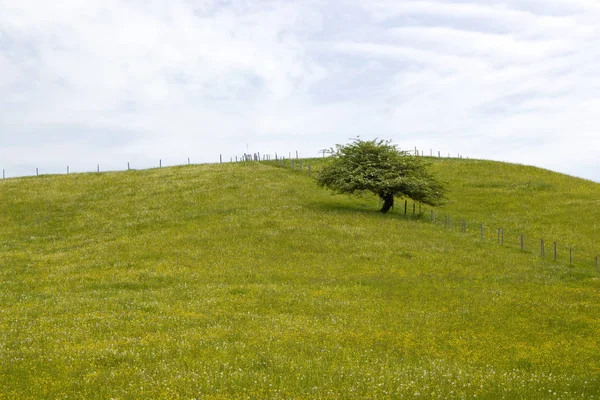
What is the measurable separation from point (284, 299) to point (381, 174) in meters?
33.6

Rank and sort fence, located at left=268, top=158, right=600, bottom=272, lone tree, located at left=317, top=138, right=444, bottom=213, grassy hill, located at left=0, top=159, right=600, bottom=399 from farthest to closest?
1. lone tree, located at left=317, top=138, right=444, bottom=213
2. fence, located at left=268, top=158, right=600, bottom=272
3. grassy hill, located at left=0, top=159, right=600, bottom=399

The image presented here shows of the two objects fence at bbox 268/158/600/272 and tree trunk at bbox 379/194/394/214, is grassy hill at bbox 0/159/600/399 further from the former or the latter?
tree trunk at bbox 379/194/394/214

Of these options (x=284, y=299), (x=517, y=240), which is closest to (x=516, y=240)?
(x=517, y=240)

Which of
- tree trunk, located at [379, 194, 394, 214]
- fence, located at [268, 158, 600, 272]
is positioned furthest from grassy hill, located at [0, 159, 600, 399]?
tree trunk, located at [379, 194, 394, 214]

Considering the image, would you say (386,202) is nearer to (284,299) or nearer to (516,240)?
(516,240)

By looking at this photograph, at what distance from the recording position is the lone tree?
57.8m

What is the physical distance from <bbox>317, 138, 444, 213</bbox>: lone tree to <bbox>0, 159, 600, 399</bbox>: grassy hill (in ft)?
8.92

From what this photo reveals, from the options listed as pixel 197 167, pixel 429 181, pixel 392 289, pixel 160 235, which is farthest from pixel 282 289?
pixel 197 167

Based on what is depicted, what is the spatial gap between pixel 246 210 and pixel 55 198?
28.0 meters

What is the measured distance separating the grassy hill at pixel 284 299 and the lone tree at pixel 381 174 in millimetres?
2719

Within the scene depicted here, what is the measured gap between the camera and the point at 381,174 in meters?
58.9

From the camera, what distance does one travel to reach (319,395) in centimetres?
1348

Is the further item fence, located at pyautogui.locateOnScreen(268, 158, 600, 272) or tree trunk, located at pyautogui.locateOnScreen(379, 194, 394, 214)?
tree trunk, located at pyautogui.locateOnScreen(379, 194, 394, 214)

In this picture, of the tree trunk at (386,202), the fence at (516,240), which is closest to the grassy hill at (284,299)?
the fence at (516,240)
